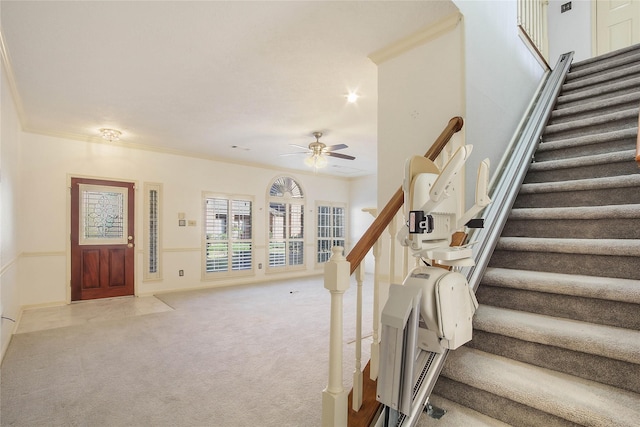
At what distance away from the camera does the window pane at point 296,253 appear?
758cm

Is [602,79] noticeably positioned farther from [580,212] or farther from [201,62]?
[201,62]

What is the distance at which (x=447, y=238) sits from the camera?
1272 millimetres

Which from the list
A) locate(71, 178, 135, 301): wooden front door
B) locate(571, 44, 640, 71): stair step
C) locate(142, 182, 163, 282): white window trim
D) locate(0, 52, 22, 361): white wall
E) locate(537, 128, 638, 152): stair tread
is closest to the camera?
locate(537, 128, 638, 152): stair tread

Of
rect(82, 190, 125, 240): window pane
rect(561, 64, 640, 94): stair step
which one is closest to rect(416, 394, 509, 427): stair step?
rect(561, 64, 640, 94): stair step

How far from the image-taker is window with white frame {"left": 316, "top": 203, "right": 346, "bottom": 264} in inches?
321

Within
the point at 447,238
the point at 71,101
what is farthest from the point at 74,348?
the point at 447,238

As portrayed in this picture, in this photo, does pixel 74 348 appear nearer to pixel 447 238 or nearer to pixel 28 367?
pixel 28 367

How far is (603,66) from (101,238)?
6909 millimetres

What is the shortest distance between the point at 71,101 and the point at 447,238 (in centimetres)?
428

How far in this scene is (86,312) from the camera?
4.39 meters

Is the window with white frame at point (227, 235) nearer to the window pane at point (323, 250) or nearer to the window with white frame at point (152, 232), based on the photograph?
the window with white frame at point (152, 232)

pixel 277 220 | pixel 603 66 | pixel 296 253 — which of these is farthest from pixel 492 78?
pixel 296 253

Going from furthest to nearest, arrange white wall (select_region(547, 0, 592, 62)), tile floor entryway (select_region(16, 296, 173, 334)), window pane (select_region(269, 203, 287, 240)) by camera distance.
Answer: window pane (select_region(269, 203, 287, 240)) → white wall (select_region(547, 0, 592, 62)) → tile floor entryway (select_region(16, 296, 173, 334))

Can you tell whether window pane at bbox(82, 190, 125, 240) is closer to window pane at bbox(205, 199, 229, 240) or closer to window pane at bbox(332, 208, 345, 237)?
window pane at bbox(205, 199, 229, 240)
